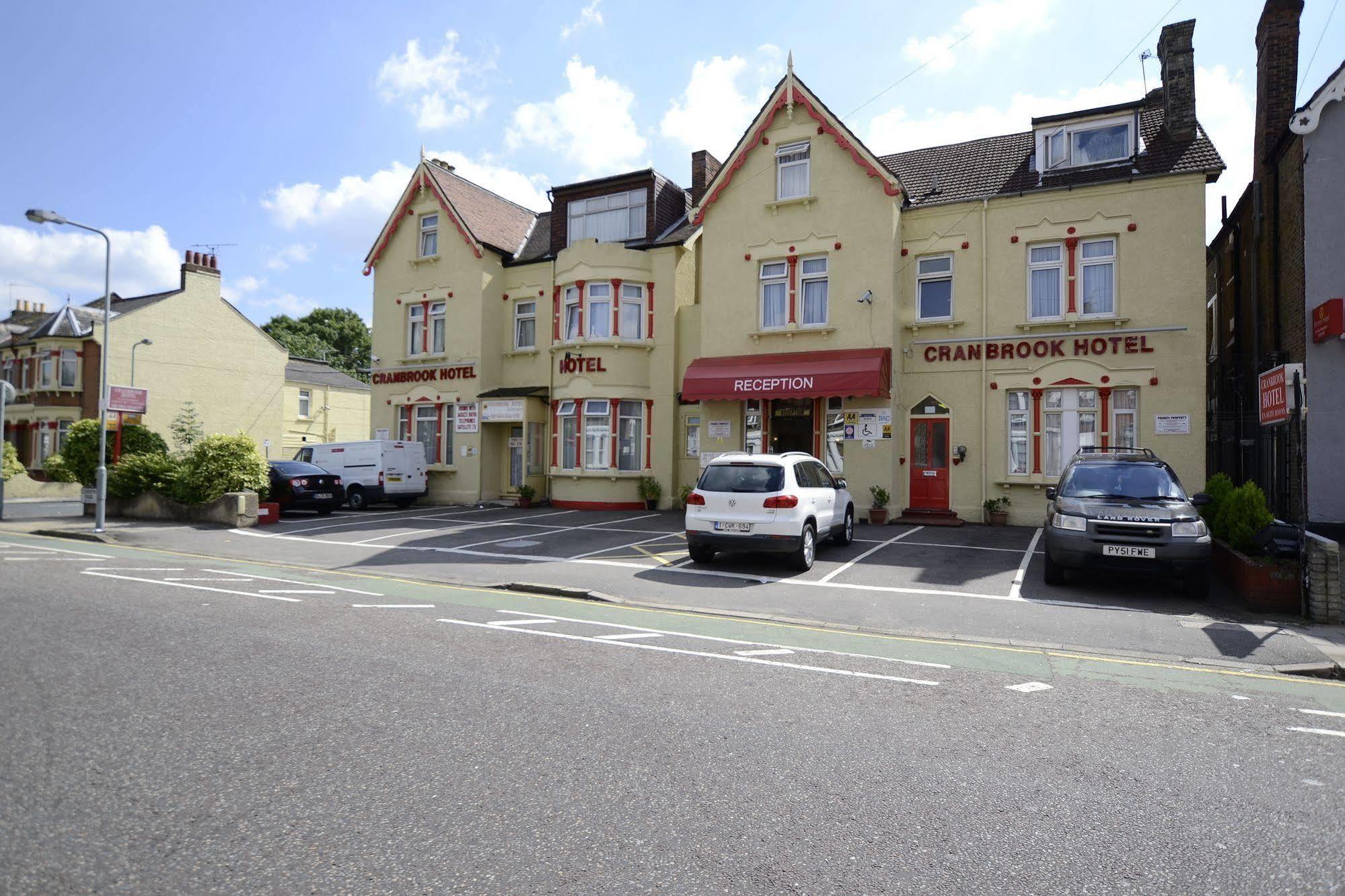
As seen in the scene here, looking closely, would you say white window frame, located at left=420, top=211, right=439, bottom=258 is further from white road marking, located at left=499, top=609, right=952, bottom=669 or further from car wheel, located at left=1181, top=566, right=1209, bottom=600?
car wheel, located at left=1181, top=566, right=1209, bottom=600

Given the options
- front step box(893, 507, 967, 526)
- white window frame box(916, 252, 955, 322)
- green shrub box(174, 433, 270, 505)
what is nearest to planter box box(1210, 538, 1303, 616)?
front step box(893, 507, 967, 526)

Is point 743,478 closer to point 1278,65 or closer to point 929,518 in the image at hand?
point 929,518

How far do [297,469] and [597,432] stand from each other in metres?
8.30

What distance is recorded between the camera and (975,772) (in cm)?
442

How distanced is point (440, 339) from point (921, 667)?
883 inches

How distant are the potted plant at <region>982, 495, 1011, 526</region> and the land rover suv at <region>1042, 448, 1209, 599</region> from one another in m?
6.89

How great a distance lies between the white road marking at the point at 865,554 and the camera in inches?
481

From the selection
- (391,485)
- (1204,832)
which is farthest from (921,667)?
(391,485)

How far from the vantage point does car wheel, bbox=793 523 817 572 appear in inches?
483

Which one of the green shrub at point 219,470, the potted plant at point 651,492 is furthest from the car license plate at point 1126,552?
the green shrub at point 219,470

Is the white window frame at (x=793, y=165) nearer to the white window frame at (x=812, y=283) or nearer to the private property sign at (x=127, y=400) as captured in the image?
the white window frame at (x=812, y=283)

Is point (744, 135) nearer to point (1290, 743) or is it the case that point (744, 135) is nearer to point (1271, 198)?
point (1271, 198)

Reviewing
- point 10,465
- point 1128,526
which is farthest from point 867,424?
point 10,465

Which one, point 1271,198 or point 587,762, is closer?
point 587,762
